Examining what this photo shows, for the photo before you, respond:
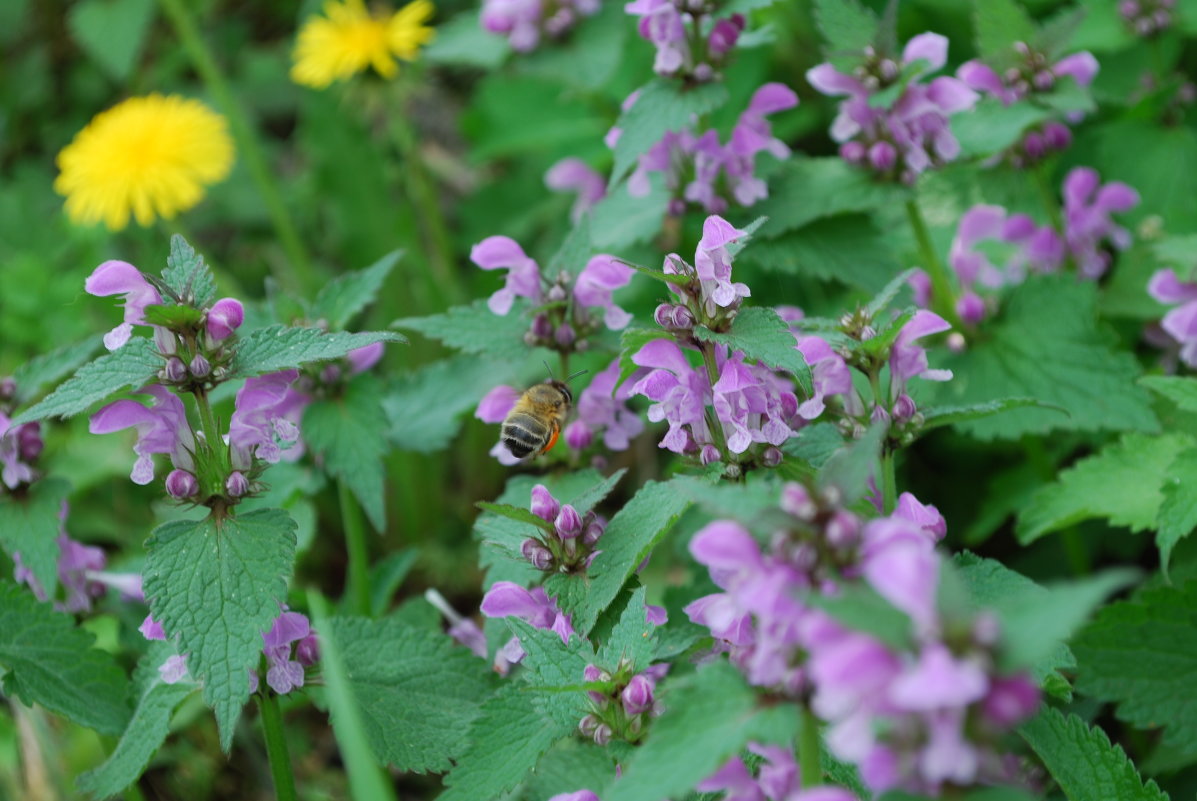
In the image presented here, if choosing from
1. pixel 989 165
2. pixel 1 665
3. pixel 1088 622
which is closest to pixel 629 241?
pixel 989 165

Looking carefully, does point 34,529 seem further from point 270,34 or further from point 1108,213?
point 270,34

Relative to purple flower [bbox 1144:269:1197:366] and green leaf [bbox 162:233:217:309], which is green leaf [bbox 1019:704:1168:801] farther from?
green leaf [bbox 162:233:217:309]

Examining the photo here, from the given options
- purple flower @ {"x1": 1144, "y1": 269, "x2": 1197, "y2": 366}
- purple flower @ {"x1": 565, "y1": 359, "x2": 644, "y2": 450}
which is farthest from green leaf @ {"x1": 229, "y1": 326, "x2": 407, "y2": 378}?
purple flower @ {"x1": 1144, "y1": 269, "x2": 1197, "y2": 366}

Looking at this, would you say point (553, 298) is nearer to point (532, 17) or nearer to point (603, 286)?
point (603, 286)

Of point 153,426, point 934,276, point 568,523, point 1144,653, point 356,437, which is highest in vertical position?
point 153,426

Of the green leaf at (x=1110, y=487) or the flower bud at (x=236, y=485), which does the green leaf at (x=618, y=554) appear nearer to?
the flower bud at (x=236, y=485)

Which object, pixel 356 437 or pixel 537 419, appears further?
pixel 356 437

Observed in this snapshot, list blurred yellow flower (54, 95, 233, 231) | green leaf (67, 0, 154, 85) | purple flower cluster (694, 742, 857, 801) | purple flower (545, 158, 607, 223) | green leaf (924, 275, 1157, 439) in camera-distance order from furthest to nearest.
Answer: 1. green leaf (67, 0, 154, 85)
2. blurred yellow flower (54, 95, 233, 231)
3. purple flower (545, 158, 607, 223)
4. green leaf (924, 275, 1157, 439)
5. purple flower cluster (694, 742, 857, 801)

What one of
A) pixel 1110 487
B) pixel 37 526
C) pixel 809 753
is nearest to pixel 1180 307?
pixel 1110 487
